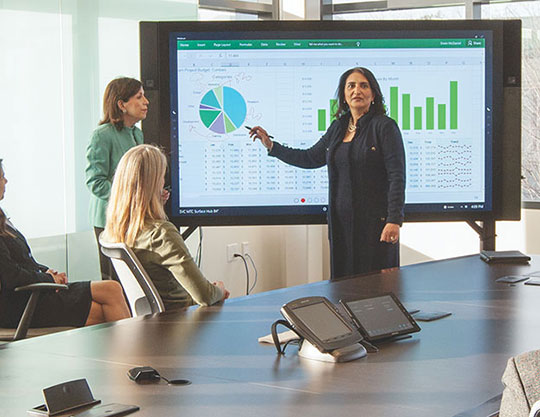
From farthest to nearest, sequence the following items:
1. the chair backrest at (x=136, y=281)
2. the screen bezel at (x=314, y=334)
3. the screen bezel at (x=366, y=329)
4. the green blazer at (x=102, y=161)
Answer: the green blazer at (x=102, y=161), the chair backrest at (x=136, y=281), the screen bezel at (x=366, y=329), the screen bezel at (x=314, y=334)

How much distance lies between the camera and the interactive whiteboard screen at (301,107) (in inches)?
146

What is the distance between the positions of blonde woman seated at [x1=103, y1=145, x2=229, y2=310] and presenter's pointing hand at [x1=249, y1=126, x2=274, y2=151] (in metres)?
0.54

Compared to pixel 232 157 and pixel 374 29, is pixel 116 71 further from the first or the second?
pixel 374 29

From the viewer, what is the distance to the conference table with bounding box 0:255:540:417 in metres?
1.60

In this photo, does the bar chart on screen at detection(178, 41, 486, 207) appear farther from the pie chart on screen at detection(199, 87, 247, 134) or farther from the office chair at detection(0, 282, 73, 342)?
the office chair at detection(0, 282, 73, 342)

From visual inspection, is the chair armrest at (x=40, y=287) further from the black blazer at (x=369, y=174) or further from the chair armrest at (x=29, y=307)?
the black blazer at (x=369, y=174)

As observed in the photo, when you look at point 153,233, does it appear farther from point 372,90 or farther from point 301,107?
point 372,90

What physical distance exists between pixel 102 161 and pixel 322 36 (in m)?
1.39

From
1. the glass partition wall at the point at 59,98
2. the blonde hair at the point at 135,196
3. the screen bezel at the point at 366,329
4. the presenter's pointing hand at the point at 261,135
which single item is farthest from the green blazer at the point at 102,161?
the screen bezel at the point at 366,329

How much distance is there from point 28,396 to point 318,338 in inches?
24.7

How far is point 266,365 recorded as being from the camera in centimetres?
187

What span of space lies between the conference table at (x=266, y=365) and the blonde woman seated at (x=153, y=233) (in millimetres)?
410

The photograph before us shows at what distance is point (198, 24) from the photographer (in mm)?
3672

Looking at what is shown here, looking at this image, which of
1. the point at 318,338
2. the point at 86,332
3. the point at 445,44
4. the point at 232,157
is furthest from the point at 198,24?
the point at 318,338
